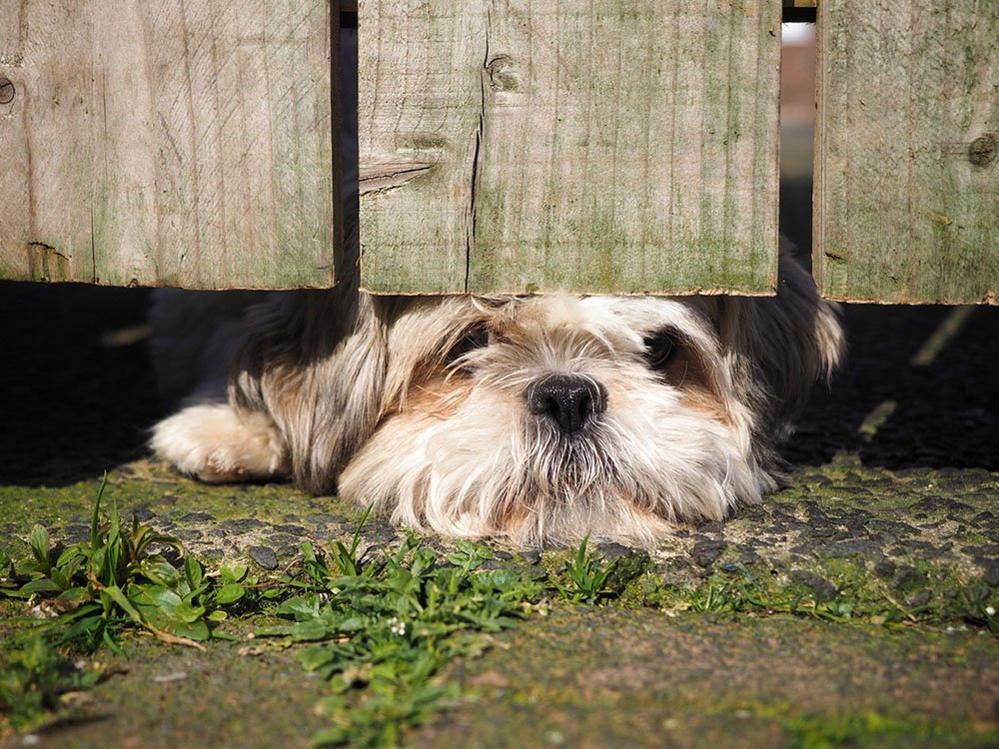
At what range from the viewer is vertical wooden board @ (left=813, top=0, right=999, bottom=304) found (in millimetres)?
2729

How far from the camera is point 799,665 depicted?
6.85 feet

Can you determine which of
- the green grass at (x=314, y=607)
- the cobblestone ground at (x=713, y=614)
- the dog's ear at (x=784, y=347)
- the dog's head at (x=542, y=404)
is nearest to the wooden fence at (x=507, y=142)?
the dog's head at (x=542, y=404)

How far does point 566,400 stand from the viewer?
9.49 ft

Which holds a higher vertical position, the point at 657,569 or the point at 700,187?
the point at 700,187

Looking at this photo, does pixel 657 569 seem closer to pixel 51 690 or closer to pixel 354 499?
pixel 354 499

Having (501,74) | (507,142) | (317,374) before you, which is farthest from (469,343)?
(501,74)

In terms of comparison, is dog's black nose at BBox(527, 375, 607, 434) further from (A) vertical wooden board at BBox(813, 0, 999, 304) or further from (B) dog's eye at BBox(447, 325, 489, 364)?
(A) vertical wooden board at BBox(813, 0, 999, 304)

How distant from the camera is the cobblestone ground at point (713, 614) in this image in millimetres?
1824

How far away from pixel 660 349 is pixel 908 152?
81cm

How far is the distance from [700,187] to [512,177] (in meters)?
0.47

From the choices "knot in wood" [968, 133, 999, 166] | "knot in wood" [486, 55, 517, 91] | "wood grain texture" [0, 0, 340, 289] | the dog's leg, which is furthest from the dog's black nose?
"knot in wood" [968, 133, 999, 166]

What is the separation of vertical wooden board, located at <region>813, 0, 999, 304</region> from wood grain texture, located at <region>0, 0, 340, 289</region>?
1.26 metres

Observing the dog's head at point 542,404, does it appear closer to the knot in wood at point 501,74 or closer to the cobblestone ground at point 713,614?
the cobblestone ground at point 713,614

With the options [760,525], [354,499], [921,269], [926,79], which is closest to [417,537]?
[354,499]
